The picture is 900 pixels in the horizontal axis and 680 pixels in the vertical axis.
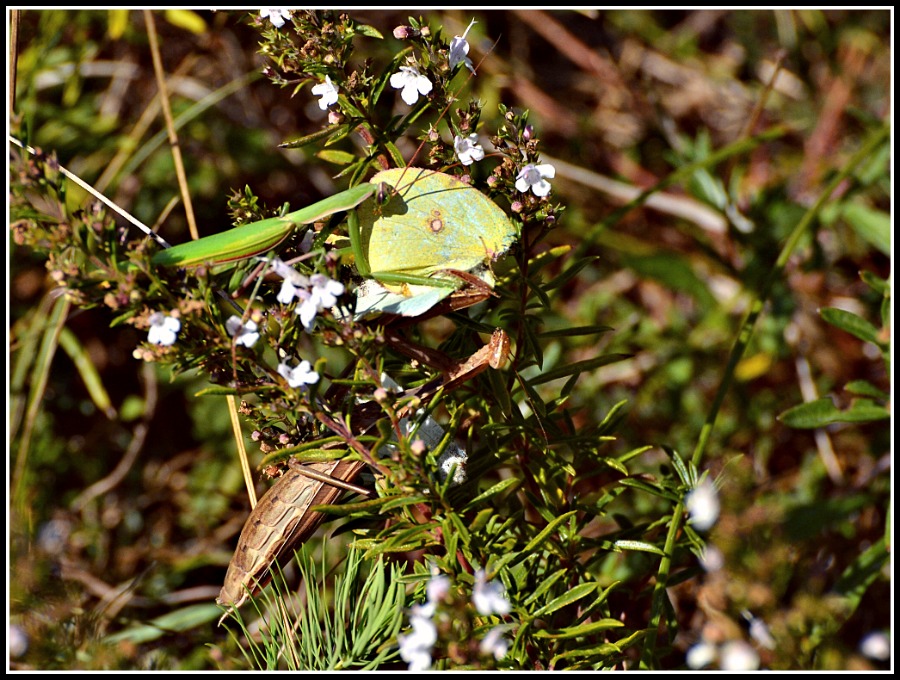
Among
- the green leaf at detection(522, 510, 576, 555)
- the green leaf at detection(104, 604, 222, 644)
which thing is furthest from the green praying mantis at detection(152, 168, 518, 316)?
the green leaf at detection(104, 604, 222, 644)

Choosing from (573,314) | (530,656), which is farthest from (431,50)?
(573,314)

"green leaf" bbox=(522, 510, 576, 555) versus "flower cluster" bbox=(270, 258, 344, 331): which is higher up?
"flower cluster" bbox=(270, 258, 344, 331)

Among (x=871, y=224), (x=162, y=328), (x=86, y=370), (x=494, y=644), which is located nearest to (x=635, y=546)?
(x=494, y=644)

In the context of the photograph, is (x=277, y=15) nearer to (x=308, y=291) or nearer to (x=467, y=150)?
(x=467, y=150)

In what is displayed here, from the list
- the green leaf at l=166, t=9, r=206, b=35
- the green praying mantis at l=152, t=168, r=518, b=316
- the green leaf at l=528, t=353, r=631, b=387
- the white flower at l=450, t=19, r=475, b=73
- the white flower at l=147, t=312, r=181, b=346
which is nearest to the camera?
the white flower at l=147, t=312, r=181, b=346

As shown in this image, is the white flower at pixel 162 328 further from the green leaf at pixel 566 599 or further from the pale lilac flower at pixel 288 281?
the green leaf at pixel 566 599

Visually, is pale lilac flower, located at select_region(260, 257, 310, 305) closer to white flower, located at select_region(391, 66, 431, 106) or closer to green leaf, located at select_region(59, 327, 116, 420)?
white flower, located at select_region(391, 66, 431, 106)

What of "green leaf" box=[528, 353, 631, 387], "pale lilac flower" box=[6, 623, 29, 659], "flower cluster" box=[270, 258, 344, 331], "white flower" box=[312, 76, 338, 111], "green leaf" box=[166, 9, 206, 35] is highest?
"white flower" box=[312, 76, 338, 111]

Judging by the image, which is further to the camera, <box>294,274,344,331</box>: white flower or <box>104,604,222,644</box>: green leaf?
<box>104,604,222,644</box>: green leaf
